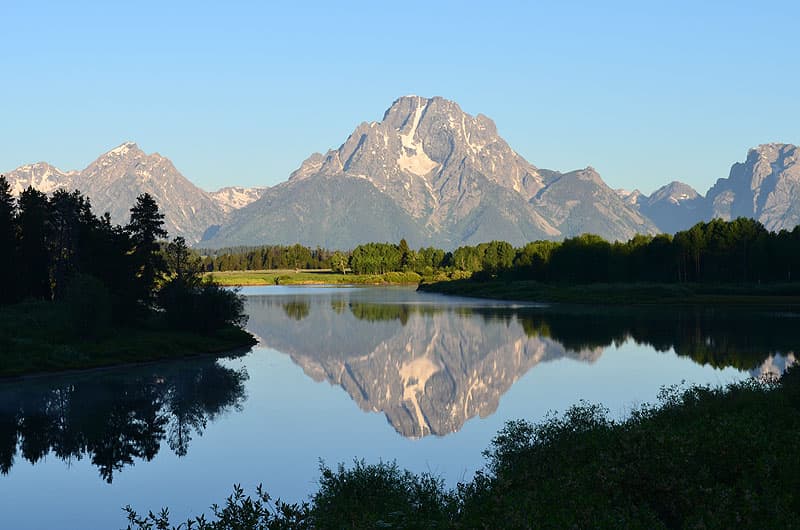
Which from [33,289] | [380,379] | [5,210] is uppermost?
[5,210]

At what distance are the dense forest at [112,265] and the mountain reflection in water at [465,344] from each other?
10024 millimetres

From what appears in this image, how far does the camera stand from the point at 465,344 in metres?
84.4

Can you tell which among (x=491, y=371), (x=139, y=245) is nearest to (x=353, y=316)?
(x=139, y=245)

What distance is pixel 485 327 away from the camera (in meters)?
101

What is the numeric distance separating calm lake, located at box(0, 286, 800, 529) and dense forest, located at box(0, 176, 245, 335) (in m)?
7.52

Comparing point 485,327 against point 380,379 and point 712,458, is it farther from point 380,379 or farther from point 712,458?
point 712,458

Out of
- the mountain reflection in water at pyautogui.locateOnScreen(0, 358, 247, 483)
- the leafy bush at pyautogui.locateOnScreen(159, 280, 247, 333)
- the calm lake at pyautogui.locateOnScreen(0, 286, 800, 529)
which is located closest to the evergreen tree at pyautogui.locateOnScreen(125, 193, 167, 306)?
the leafy bush at pyautogui.locateOnScreen(159, 280, 247, 333)

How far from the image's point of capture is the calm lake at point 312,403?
106 feet

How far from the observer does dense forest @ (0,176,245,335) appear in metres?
79.4

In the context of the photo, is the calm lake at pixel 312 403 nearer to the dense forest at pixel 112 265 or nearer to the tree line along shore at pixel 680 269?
the dense forest at pixel 112 265

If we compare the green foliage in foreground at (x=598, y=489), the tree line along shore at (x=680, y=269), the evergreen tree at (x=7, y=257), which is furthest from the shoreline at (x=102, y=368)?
the tree line along shore at (x=680, y=269)

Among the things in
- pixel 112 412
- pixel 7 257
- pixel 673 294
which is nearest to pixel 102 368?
pixel 112 412

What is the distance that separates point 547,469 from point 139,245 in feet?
222

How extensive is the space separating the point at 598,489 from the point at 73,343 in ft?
183
